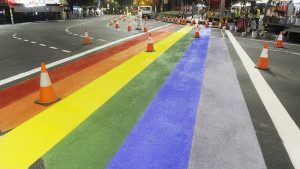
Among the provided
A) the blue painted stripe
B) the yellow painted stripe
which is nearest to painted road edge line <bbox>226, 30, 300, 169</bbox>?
the blue painted stripe

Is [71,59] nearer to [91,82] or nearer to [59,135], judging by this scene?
[91,82]

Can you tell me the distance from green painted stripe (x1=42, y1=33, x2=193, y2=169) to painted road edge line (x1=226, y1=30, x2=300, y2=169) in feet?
7.29

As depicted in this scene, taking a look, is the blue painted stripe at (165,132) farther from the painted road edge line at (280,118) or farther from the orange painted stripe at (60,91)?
the orange painted stripe at (60,91)

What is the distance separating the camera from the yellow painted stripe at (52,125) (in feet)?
12.2

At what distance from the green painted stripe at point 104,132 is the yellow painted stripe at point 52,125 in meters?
0.16

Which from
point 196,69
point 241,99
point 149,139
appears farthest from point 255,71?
point 149,139

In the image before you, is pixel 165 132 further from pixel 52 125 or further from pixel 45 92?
pixel 45 92

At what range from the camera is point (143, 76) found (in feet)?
26.0

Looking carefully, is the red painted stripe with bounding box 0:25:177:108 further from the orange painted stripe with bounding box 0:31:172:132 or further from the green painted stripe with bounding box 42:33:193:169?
the green painted stripe with bounding box 42:33:193:169

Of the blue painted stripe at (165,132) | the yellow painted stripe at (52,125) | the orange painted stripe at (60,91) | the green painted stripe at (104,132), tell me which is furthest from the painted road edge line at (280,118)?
the orange painted stripe at (60,91)

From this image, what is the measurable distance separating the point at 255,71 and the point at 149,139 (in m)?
5.57

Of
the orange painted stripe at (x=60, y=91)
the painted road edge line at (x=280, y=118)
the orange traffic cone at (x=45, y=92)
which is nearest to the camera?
the painted road edge line at (x=280, y=118)

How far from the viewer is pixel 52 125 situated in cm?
468

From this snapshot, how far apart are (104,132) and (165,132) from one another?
35.2 inches
